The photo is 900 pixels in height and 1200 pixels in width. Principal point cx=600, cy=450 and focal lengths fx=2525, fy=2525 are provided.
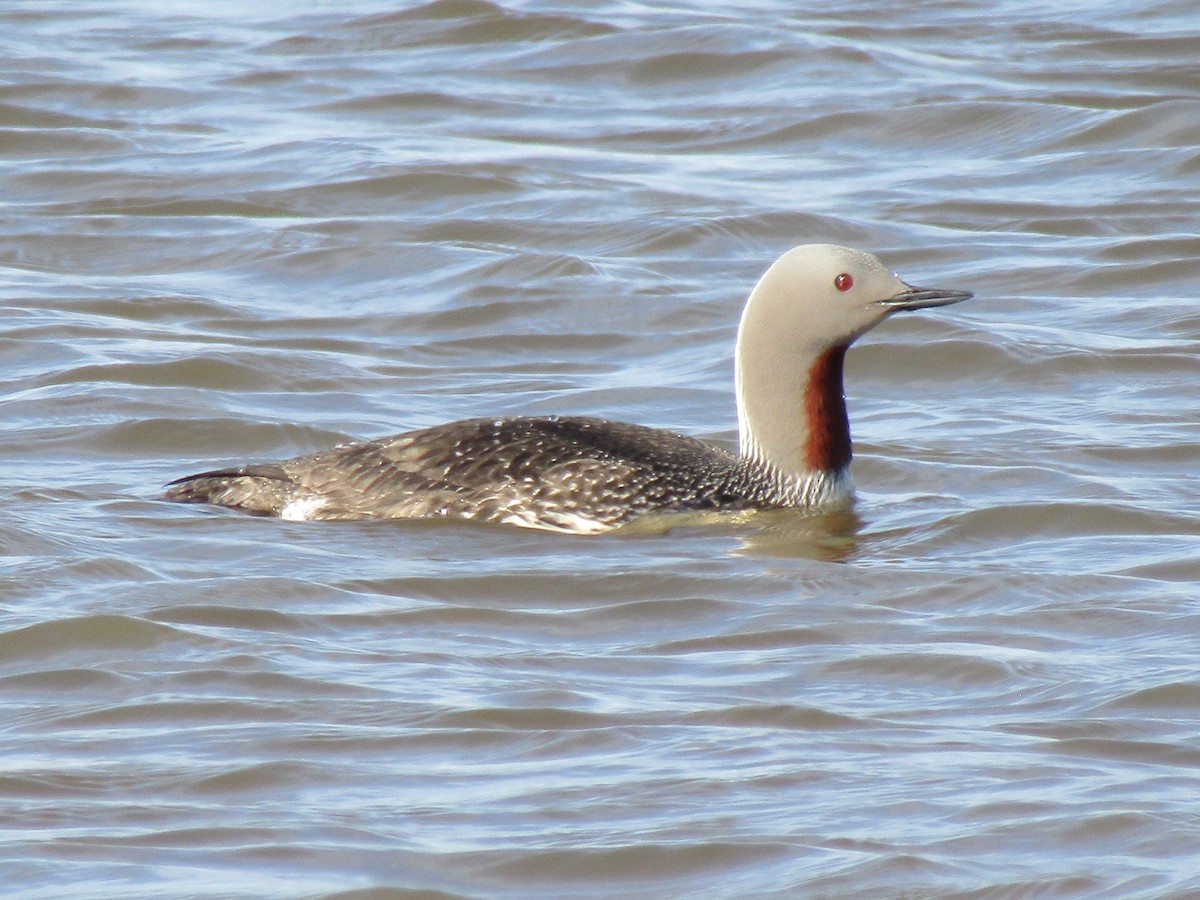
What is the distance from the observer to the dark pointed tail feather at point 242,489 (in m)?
8.70

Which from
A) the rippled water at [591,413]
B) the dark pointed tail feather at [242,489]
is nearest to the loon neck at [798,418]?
the rippled water at [591,413]

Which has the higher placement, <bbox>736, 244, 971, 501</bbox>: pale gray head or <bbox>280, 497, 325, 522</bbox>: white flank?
<bbox>736, 244, 971, 501</bbox>: pale gray head

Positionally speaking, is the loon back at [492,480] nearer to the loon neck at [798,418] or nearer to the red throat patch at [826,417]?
the loon neck at [798,418]

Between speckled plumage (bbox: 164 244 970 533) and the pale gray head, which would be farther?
the pale gray head

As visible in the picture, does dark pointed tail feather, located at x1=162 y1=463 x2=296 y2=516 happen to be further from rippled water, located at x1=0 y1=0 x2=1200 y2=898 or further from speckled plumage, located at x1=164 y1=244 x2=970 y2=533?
rippled water, located at x1=0 y1=0 x2=1200 y2=898

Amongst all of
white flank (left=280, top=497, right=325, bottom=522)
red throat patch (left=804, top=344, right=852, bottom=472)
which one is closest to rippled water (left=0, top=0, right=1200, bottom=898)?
white flank (left=280, top=497, right=325, bottom=522)

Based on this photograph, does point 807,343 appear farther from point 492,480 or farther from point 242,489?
point 242,489

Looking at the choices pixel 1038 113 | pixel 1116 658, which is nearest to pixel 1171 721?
pixel 1116 658

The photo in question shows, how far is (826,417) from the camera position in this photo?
9.04m

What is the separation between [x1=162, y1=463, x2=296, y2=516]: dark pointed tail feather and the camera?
8.70 meters

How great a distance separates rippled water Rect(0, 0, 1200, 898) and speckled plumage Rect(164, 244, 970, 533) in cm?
15

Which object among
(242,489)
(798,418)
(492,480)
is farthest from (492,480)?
(798,418)

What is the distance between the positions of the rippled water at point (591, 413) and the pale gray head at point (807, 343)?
1.03ft

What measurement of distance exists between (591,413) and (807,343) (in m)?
1.71
